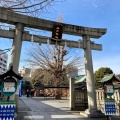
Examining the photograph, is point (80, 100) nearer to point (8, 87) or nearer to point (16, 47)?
point (16, 47)

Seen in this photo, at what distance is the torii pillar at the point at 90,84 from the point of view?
31.2ft

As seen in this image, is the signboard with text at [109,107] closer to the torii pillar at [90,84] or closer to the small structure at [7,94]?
the torii pillar at [90,84]

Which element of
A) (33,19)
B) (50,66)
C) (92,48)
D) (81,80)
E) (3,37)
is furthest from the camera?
(50,66)

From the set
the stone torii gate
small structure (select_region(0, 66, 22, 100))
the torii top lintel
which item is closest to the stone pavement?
the stone torii gate

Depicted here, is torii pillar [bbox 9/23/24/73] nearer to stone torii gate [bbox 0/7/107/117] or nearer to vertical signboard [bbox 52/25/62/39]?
stone torii gate [bbox 0/7/107/117]

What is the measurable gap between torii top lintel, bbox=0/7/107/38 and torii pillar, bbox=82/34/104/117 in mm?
473

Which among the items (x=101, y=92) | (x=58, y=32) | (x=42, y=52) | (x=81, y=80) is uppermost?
(x=42, y=52)

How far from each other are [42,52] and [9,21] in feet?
56.9

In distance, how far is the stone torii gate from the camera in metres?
8.62

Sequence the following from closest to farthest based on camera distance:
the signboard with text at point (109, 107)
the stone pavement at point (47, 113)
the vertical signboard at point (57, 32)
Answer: the signboard with text at point (109, 107)
the stone pavement at point (47, 113)
the vertical signboard at point (57, 32)

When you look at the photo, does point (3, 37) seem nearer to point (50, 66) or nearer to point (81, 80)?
point (81, 80)

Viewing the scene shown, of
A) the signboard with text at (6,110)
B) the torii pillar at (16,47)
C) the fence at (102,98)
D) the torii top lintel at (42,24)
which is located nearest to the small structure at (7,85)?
the signboard with text at (6,110)

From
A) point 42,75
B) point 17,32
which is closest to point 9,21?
point 17,32

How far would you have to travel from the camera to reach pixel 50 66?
26047 millimetres
